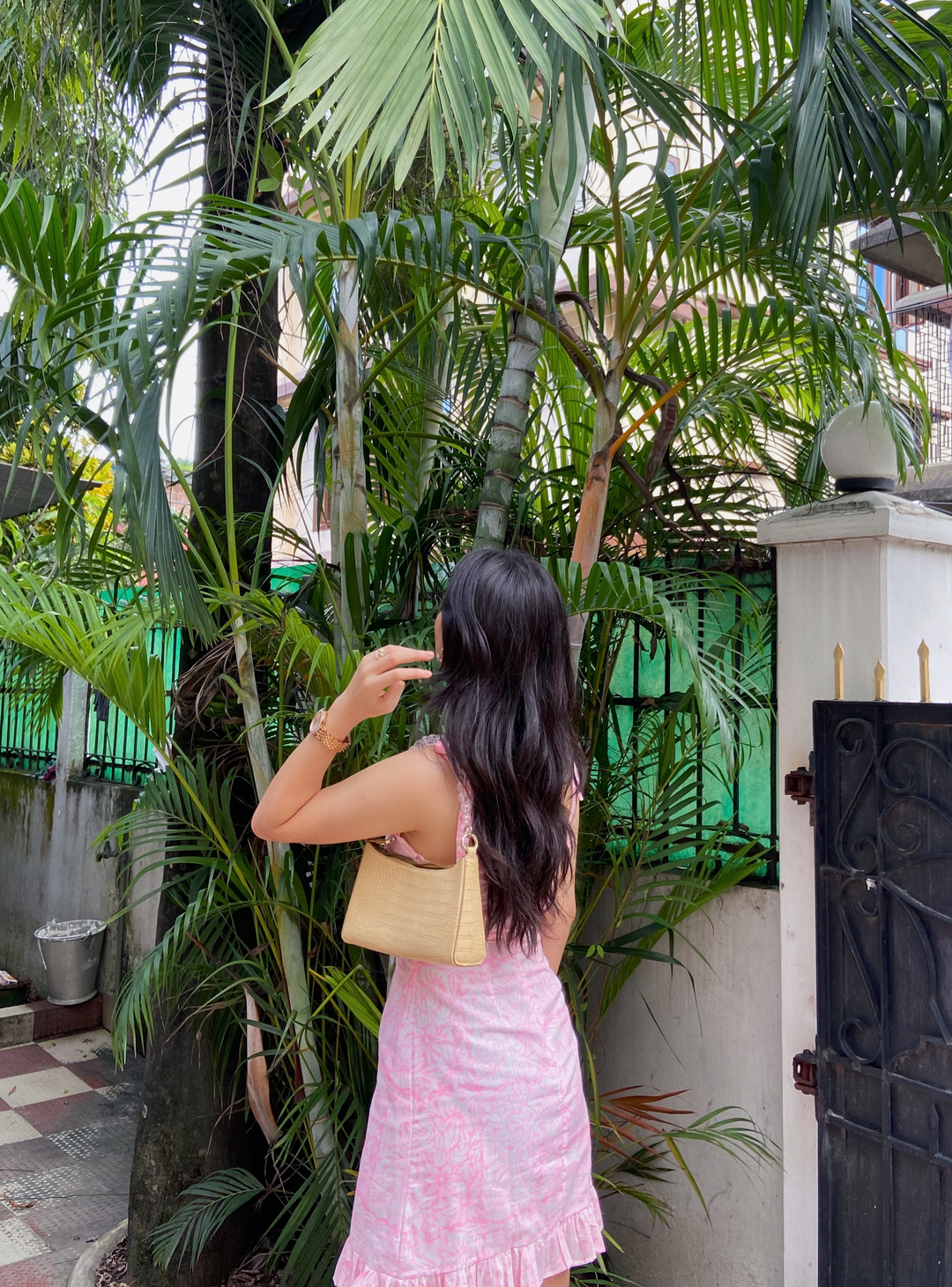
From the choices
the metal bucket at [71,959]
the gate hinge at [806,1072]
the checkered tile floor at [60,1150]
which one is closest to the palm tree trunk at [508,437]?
the gate hinge at [806,1072]

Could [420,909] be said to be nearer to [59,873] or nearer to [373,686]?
[373,686]

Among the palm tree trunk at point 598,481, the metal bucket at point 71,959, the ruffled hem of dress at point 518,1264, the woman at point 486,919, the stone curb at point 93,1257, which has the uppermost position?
the palm tree trunk at point 598,481

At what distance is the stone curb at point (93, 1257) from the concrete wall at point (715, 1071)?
4.72 ft

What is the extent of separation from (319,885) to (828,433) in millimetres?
1587

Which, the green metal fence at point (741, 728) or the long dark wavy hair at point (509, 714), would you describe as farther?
the green metal fence at point (741, 728)

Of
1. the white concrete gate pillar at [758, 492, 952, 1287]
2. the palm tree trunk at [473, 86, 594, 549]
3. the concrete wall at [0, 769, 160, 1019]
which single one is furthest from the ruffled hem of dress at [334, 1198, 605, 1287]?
the concrete wall at [0, 769, 160, 1019]

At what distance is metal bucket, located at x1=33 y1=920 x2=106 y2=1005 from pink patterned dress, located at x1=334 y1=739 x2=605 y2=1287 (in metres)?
3.94

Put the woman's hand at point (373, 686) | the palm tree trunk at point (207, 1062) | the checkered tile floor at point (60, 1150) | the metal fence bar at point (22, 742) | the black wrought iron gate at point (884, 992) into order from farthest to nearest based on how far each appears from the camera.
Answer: the metal fence bar at point (22, 742) → the checkered tile floor at point (60, 1150) → the palm tree trunk at point (207, 1062) → the black wrought iron gate at point (884, 992) → the woman's hand at point (373, 686)

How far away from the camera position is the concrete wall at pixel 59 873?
203 inches

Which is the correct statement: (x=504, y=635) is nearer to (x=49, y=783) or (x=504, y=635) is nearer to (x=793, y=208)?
(x=793, y=208)

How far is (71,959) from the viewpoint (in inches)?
201

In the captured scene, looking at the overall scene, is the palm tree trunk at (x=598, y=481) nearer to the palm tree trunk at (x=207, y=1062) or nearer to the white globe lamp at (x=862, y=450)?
the white globe lamp at (x=862, y=450)

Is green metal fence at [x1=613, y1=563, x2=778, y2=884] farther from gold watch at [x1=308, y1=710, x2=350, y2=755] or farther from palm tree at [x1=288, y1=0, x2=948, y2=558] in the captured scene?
gold watch at [x1=308, y1=710, x2=350, y2=755]

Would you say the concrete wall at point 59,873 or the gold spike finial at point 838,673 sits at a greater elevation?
the gold spike finial at point 838,673
